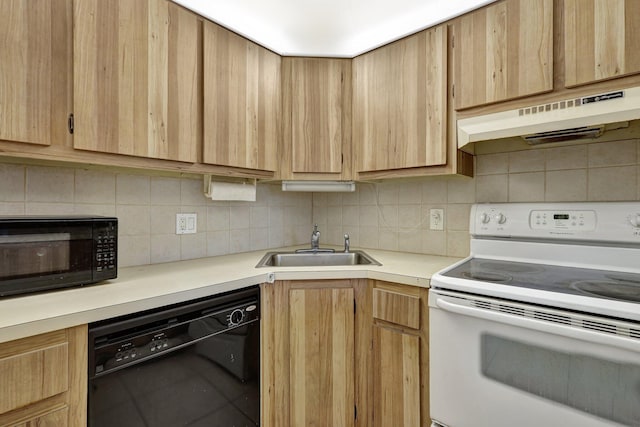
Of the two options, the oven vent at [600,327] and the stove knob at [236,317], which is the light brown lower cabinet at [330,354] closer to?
the stove knob at [236,317]

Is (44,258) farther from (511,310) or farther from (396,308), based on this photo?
(511,310)

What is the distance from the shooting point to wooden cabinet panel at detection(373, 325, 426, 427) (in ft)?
4.25

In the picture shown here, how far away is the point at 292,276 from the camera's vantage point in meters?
1.40

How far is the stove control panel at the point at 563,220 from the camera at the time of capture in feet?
4.28

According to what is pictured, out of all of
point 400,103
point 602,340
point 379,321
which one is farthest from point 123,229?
point 602,340

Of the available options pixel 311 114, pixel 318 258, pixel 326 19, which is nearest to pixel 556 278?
pixel 318 258

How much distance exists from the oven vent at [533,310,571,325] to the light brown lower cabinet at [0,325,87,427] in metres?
1.33

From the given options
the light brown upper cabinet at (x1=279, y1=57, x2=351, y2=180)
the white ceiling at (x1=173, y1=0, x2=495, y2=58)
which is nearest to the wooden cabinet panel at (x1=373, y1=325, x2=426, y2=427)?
the light brown upper cabinet at (x1=279, y1=57, x2=351, y2=180)

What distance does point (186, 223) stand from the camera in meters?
1.71

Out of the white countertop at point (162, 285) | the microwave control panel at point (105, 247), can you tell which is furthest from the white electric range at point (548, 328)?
the microwave control panel at point (105, 247)

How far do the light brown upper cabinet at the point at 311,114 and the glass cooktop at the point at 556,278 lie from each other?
94 cm

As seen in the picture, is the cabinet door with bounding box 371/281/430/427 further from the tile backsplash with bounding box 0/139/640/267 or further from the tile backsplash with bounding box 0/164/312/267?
the tile backsplash with bounding box 0/164/312/267

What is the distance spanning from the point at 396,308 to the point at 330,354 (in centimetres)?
40

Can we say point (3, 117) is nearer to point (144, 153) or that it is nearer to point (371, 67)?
point (144, 153)
